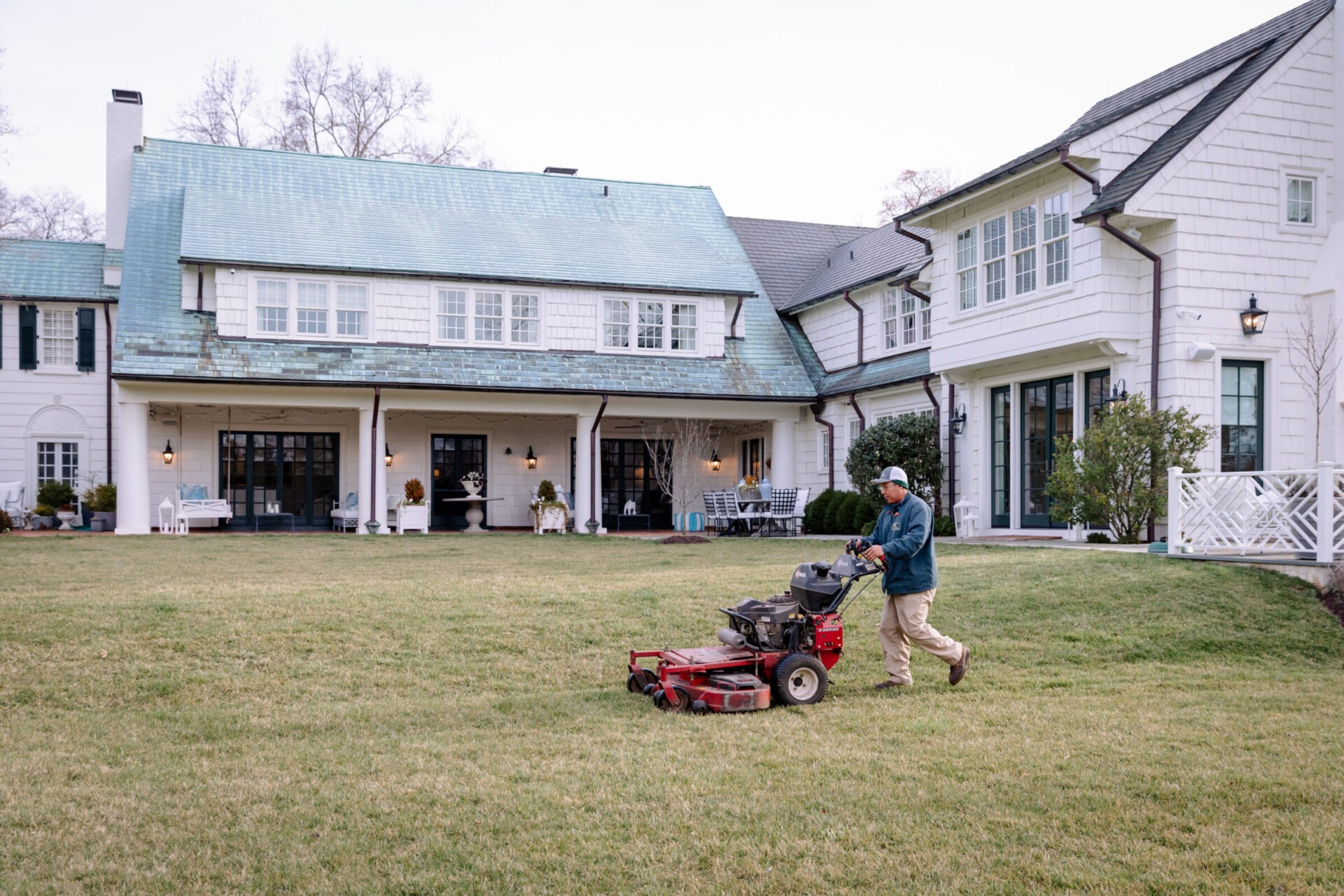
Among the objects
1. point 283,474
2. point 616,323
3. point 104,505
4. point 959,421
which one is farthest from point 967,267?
point 104,505

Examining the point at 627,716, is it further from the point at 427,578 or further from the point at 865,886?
the point at 427,578

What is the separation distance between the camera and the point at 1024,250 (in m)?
17.7

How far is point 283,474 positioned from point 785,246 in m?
13.5

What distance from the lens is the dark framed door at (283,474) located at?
25.4 metres

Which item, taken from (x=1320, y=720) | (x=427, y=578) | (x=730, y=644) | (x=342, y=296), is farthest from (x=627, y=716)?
(x=342, y=296)

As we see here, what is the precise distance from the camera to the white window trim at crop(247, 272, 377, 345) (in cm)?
2289

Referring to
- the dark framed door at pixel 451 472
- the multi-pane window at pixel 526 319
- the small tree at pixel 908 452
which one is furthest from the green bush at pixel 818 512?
the dark framed door at pixel 451 472

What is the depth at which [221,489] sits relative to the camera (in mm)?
25281

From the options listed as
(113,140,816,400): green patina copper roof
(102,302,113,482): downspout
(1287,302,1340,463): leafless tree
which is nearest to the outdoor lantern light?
(1287,302,1340,463): leafless tree

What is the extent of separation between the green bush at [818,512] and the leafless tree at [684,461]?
2306mm

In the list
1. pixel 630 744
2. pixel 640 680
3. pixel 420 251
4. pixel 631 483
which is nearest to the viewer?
pixel 630 744

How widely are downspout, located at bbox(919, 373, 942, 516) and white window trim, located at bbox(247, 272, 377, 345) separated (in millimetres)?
10899

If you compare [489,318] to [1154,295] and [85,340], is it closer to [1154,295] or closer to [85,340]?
[85,340]

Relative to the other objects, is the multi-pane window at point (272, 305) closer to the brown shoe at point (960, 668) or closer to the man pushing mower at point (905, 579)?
the man pushing mower at point (905, 579)
